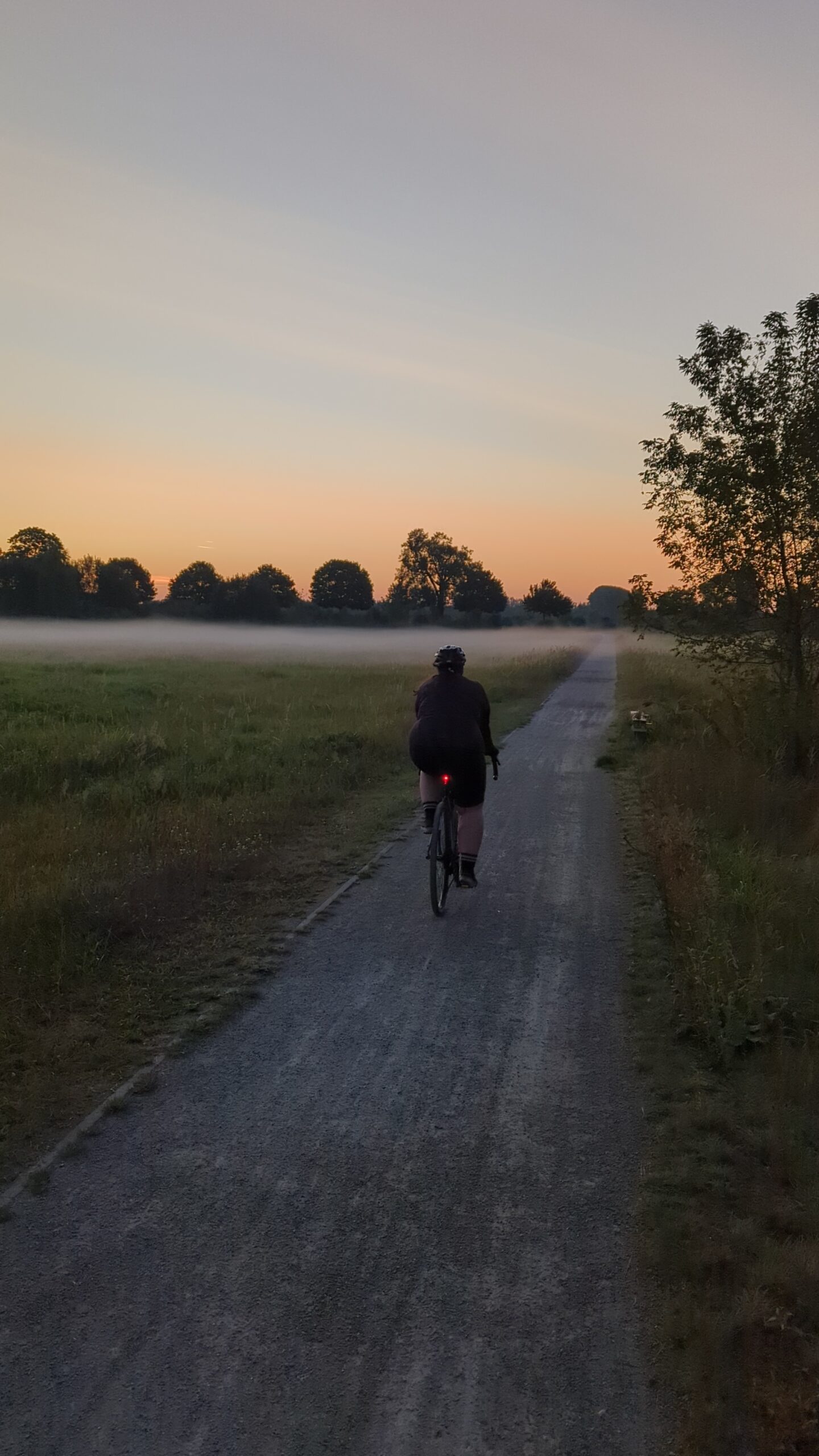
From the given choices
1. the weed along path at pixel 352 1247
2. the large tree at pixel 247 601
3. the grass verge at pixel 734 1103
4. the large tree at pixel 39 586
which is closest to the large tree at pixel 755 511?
the grass verge at pixel 734 1103

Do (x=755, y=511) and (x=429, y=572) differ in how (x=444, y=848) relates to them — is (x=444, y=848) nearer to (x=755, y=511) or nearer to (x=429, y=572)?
(x=755, y=511)

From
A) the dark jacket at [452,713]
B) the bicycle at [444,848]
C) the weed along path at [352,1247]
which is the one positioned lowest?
the weed along path at [352,1247]

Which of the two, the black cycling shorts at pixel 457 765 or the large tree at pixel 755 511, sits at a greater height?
the large tree at pixel 755 511

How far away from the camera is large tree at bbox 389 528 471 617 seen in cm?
15088

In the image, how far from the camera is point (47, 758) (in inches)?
577

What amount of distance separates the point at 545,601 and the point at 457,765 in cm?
16904

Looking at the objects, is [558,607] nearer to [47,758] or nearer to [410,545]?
[410,545]

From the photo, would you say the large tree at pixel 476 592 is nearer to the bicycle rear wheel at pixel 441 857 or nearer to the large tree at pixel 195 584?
the large tree at pixel 195 584

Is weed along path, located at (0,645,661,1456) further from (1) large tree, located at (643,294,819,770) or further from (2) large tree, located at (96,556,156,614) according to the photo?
(2) large tree, located at (96,556,156,614)

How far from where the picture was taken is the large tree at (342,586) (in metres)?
143

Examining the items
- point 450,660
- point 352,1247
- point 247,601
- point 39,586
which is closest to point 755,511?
point 450,660

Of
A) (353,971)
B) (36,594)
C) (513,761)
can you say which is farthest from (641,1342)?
(36,594)

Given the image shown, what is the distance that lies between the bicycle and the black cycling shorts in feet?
0.28

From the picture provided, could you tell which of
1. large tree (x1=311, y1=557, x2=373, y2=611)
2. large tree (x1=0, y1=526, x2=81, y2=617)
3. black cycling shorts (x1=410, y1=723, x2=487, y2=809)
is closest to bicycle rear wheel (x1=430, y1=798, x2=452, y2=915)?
black cycling shorts (x1=410, y1=723, x2=487, y2=809)
